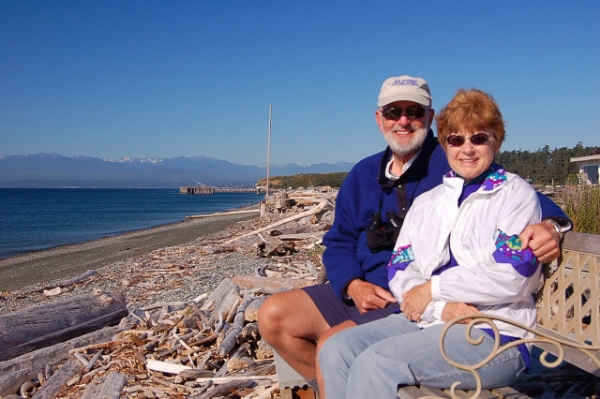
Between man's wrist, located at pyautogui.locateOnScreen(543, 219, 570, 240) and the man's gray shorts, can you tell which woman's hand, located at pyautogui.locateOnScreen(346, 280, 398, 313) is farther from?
man's wrist, located at pyautogui.locateOnScreen(543, 219, 570, 240)

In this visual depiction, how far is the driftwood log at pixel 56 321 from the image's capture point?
570cm

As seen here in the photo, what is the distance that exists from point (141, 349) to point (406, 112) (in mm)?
3433

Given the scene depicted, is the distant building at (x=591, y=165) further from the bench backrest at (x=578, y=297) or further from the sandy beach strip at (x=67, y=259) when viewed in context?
the bench backrest at (x=578, y=297)

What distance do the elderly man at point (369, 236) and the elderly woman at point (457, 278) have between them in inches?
13.0

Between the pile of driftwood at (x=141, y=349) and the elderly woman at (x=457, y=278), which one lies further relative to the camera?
the pile of driftwood at (x=141, y=349)

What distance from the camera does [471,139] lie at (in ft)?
9.05

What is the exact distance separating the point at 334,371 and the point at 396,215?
115 centimetres

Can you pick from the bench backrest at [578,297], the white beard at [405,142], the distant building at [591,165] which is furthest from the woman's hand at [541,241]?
the distant building at [591,165]

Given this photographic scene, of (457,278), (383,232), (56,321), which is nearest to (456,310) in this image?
(457,278)

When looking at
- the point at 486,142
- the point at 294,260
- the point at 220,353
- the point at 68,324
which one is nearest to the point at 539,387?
the point at 486,142

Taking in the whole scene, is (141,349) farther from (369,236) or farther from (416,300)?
(416,300)

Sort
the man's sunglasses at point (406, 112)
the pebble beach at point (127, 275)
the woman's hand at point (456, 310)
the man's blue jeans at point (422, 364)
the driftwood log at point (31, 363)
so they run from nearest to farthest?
the man's blue jeans at point (422, 364) → the woman's hand at point (456, 310) → the man's sunglasses at point (406, 112) → the driftwood log at point (31, 363) → the pebble beach at point (127, 275)

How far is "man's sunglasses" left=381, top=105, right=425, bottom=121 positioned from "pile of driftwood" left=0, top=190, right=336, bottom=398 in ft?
7.30

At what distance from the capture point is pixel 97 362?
198 inches
